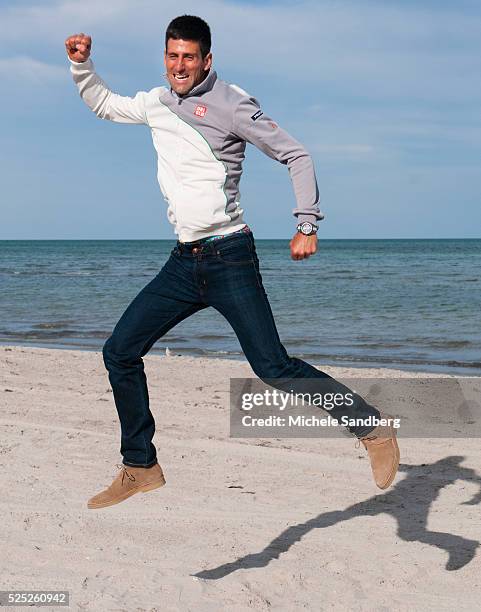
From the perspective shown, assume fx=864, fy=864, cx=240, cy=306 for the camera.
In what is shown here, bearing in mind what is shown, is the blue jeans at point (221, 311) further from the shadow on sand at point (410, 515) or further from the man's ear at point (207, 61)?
the shadow on sand at point (410, 515)

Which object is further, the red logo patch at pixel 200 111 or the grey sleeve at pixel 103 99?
the grey sleeve at pixel 103 99

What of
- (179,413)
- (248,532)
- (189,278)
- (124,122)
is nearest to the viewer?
(189,278)

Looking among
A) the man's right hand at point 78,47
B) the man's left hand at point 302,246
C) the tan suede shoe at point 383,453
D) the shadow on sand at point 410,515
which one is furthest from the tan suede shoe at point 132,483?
the man's right hand at point 78,47

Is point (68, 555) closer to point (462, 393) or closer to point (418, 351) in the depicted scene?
point (462, 393)

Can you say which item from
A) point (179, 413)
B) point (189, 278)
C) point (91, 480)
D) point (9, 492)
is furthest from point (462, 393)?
point (189, 278)

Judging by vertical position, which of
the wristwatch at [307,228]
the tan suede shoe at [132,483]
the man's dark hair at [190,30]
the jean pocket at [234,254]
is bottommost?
the tan suede shoe at [132,483]

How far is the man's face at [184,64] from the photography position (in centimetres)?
404

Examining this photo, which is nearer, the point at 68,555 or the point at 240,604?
the point at 240,604

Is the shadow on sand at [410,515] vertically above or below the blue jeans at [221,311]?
below

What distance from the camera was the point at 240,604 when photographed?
462cm

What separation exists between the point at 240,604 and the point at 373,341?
507 inches

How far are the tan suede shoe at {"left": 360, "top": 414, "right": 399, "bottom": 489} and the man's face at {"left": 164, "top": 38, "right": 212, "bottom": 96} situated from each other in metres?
1.97

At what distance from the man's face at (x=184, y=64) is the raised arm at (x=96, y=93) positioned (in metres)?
0.28

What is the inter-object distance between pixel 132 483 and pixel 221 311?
3.53 feet
